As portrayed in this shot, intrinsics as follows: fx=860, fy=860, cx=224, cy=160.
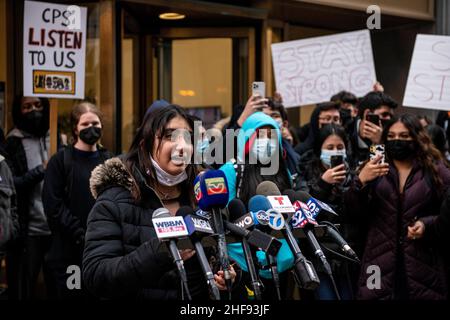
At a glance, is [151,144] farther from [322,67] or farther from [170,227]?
[322,67]

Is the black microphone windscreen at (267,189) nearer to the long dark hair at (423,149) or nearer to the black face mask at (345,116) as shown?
the long dark hair at (423,149)

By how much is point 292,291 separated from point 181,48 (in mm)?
3622

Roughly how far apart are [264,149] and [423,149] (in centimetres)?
123

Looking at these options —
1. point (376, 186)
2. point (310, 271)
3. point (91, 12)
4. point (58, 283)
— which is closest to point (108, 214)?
point (310, 271)

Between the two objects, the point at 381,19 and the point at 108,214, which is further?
the point at 381,19

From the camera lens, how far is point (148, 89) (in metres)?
9.43

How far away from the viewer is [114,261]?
129 inches

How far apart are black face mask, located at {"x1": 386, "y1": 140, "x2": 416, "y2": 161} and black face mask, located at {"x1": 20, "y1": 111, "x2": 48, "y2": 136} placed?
9.68 ft

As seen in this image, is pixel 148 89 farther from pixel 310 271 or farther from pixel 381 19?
pixel 310 271

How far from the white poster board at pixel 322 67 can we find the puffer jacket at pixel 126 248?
5338 mm

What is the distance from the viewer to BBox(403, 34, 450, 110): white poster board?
7.52m

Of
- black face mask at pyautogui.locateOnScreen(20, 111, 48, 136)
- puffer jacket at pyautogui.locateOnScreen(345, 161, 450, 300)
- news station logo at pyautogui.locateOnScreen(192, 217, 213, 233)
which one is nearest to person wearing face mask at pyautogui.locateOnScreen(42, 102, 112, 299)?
black face mask at pyautogui.locateOnScreen(20, 111, 48, 136)

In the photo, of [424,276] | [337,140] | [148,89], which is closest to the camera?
[424,276]

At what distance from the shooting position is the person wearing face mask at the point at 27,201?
6.92 meters
